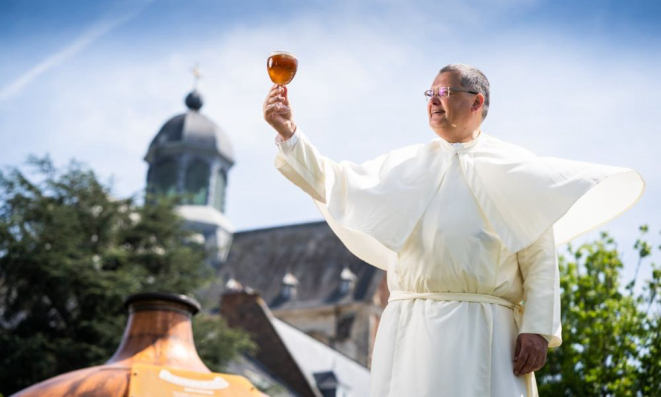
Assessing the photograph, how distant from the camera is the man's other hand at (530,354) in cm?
387

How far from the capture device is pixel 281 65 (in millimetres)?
4043

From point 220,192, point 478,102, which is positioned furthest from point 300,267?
point 478,102

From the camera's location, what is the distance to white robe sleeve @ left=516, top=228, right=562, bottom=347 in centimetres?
390

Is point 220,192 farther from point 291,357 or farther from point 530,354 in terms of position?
point 530,354

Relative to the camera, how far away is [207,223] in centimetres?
5338

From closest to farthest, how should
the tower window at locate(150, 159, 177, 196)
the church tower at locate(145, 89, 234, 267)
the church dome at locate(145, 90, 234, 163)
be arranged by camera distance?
the tower window at locate(150, 159, 177, 196), the church tower at locate(145, 89, 234, 267), the church dome at locate(145, 90, 234, 163)

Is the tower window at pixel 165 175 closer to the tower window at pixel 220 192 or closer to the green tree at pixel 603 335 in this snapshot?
the tower window at pixel 220 192

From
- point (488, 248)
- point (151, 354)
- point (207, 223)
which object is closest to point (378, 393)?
point (488, 248)

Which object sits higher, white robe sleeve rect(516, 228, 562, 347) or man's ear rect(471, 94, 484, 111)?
man's ear rect(471, 94, 484, 111)

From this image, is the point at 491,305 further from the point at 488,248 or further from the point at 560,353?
the point at 560,353

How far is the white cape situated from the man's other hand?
0.39 m

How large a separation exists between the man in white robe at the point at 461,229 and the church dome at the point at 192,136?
49.5 metres

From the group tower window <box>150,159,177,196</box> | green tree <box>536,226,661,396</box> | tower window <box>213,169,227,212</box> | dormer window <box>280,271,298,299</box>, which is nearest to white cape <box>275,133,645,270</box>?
green tree <box>536,226,661,396</box>

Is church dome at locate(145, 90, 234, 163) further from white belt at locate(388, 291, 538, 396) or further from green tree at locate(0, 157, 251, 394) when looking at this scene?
white belt at locate(388, 291, 538, 396)
